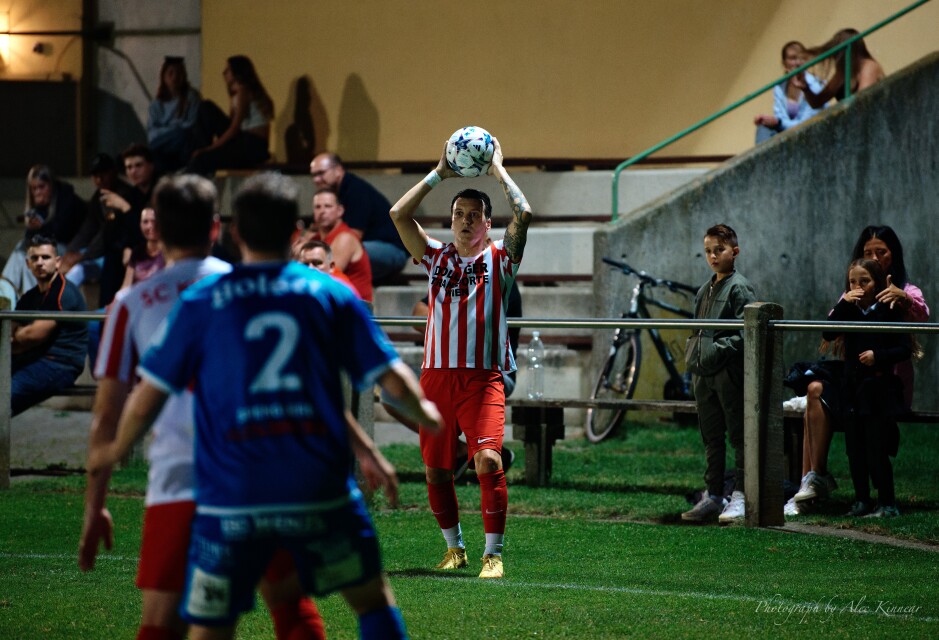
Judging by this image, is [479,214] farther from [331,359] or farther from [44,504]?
[44,504]

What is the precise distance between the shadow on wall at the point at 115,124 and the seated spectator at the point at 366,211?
5.75 meters

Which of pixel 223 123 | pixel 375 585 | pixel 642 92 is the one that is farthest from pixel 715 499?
pixel 223 123

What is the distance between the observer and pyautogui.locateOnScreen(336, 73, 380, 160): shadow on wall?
16797 millimetres

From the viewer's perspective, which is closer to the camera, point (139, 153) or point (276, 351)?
point (276, 351)

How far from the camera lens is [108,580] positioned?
6.85 metres

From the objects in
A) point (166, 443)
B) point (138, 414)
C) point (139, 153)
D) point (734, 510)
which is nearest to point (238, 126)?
point (139, 153)

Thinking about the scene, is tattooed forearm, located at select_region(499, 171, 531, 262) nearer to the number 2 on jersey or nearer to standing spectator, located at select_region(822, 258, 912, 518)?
standing spectator, located at select_region(822, 258, 912, 518)

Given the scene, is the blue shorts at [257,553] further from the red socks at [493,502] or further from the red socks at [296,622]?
the red socks at [493,502]

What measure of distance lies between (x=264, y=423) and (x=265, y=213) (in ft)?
2.02

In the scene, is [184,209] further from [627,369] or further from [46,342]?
[627,369]

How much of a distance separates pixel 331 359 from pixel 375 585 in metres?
0.66

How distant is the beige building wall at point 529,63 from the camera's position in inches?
603

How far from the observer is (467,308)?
7.17 meters

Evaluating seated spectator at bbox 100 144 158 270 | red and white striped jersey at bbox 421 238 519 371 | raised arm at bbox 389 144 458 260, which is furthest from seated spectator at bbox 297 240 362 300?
seated spectator at bbox 100 144 158 270
